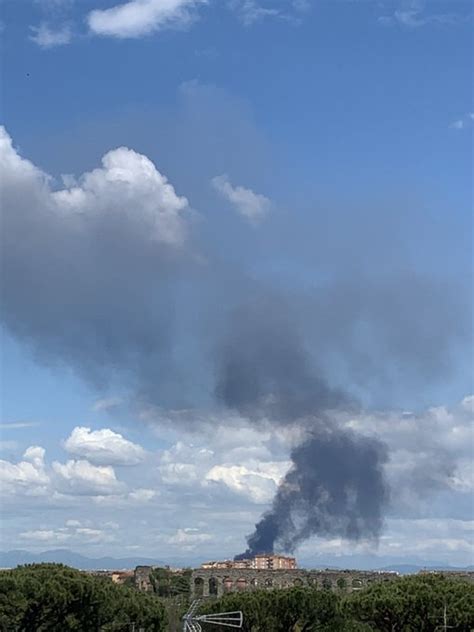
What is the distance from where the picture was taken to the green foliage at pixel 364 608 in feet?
210

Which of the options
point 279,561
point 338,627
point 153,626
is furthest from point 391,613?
point 279,561

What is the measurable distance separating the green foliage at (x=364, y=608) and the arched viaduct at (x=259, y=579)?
6246 centimetres

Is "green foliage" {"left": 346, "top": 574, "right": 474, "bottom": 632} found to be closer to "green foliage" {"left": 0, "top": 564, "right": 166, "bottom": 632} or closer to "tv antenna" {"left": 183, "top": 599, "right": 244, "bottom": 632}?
"green foliage" {"left": 0, "top": 564, "right": 166, "bottom": 632}

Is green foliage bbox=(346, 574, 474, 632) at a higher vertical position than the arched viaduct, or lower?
lower

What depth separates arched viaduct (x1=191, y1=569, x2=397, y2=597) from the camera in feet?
431

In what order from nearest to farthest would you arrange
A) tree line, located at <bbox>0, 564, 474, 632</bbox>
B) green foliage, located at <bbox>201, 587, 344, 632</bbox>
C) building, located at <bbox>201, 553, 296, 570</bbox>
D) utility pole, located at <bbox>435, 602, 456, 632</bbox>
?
utility pole, located at <bbox>435, 602, 456, 632</bbox> → tree line, located at <bbox>0, 564, 474, 632</bbox> → green foliage, located at <bbox>201, 587, 344, 632</bbox> → building, located at <bbox>201, 553, 296, 570</bbox>

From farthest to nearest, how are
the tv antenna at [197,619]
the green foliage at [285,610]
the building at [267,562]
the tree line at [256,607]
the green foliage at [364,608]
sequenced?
the building at [267,562] < the green foliage at [285,610] < the green foliage at [364,608] < the tree line at [256,607] < the tv antenna at [197,619]

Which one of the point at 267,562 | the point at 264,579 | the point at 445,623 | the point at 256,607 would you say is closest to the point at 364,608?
the point at 445,623

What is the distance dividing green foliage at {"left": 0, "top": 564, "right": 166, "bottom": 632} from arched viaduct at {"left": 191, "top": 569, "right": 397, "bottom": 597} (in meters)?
62.3

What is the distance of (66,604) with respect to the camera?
64125 millimetres

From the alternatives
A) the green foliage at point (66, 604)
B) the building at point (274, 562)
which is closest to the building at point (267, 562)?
the building at point (274, 562)

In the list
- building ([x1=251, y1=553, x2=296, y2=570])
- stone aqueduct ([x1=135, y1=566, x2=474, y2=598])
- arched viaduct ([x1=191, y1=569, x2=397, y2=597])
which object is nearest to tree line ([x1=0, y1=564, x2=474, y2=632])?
stone aqueduct ([x1=135, y1=566, x2=474, y2=598])

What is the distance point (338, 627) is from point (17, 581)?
761 inches

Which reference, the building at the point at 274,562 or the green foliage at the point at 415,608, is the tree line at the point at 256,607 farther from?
the building at the point at 274,562
